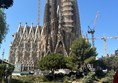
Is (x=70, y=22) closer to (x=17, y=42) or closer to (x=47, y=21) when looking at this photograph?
(x=47, y=21)

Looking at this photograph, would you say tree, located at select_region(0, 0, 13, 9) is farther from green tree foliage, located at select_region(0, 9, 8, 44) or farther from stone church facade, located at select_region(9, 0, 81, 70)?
stone church facade, located at select_region(9, 0, 81, 70)

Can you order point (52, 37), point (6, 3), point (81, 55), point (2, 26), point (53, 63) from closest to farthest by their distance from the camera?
point (6, 3), point (2, 26), point (81, 55), point (53, 63), point (52, 37)

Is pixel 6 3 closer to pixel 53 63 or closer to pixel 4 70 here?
pixel 4 70

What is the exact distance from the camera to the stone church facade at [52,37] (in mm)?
120812

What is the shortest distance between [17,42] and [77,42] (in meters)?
66.7

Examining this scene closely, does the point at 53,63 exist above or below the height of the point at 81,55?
below

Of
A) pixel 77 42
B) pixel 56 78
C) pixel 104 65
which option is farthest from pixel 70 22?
pixel 56 78

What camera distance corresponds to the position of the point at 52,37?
122m

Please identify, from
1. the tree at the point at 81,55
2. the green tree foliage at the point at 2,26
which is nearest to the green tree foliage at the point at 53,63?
the tree at the point at 81,55

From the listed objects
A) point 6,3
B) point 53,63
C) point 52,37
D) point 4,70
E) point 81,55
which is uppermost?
point 52,37

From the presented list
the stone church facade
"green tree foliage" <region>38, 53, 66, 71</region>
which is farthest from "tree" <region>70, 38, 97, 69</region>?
the stone church facade

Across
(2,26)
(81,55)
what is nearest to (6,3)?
(2,26)

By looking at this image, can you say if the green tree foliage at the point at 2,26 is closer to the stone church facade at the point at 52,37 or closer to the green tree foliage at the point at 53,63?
the green tree foliage at the point at 53,63

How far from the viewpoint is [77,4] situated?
458 feet
